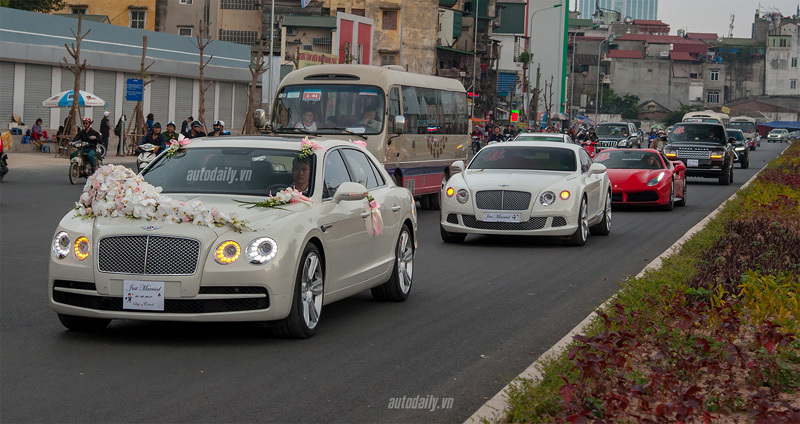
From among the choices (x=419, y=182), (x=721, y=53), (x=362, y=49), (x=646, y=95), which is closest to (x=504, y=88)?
(x=646, y=95)

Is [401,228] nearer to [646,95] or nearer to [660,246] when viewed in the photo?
[660,246]

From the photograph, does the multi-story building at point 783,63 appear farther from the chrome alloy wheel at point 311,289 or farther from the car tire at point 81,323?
the car tire at point 81,323

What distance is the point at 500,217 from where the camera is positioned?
53.7ft

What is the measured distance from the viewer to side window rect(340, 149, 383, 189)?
1030 cm

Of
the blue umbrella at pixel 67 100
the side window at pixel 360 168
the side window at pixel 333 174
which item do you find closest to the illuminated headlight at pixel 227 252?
the side window at pixel 333 174

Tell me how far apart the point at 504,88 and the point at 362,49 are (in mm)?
55164

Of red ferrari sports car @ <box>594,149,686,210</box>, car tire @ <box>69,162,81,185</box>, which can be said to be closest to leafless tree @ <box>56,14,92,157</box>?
car tire @ <box>69,162,81,185</box>

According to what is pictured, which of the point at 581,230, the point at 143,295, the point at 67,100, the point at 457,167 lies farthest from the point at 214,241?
the point at 67,100

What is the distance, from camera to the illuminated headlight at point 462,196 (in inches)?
653

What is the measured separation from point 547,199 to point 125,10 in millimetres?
61520

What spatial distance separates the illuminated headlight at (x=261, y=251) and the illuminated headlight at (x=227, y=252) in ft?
0.22

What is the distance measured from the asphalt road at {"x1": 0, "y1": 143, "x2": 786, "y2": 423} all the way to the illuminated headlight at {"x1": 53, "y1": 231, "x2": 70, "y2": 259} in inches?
23.8

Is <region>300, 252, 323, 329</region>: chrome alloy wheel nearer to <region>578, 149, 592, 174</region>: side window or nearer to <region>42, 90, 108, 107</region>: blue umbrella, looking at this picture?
<region>578, 149, 592, 174</region>: side window

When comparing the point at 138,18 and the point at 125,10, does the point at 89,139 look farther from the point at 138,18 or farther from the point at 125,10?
the point at 138,18
